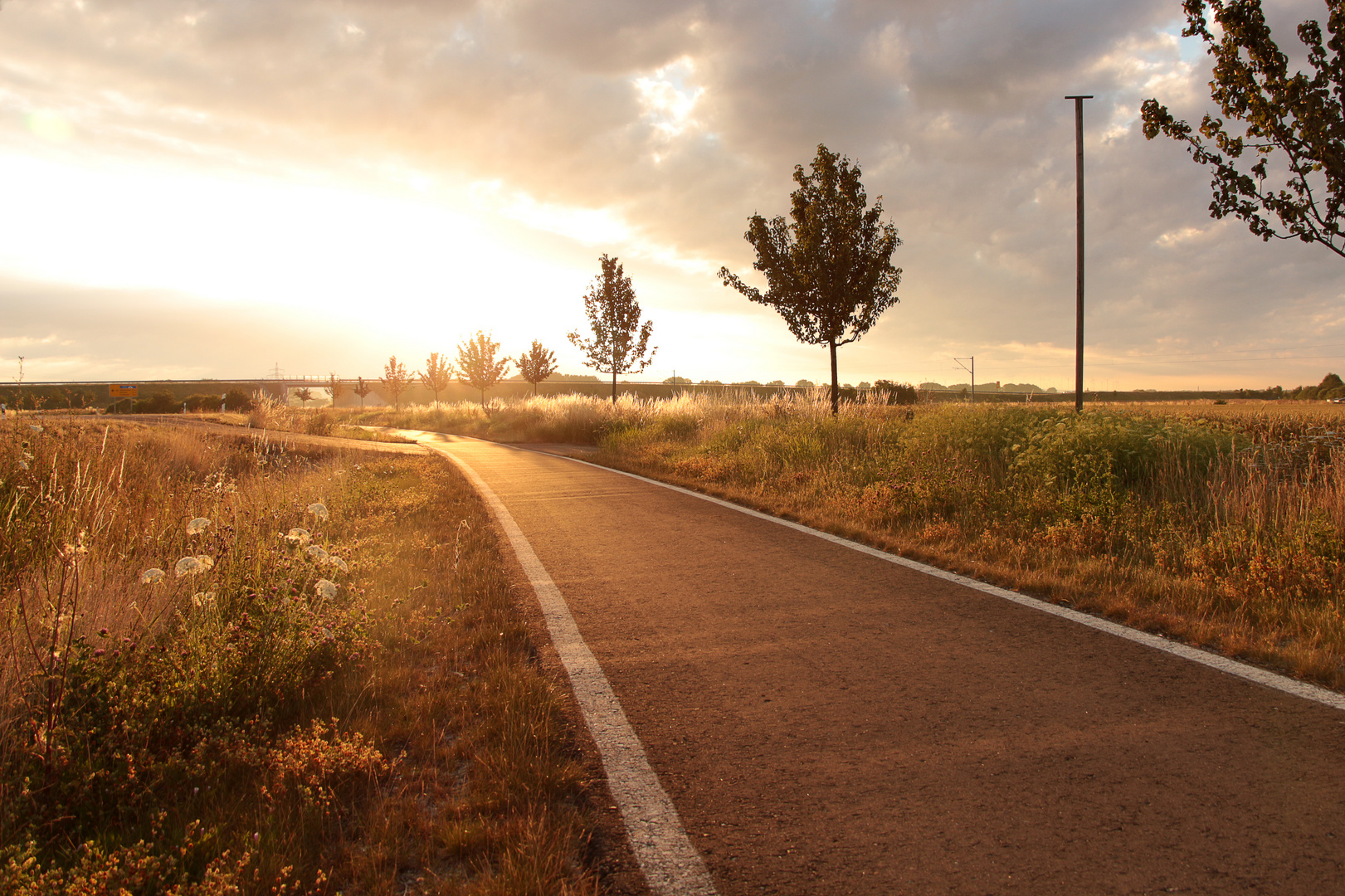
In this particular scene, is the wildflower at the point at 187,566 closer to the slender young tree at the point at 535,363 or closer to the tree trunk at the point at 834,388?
the tree trunk at the point at 834,388

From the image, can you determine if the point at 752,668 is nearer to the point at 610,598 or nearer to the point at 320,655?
the point at 610,598

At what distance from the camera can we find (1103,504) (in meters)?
6.94

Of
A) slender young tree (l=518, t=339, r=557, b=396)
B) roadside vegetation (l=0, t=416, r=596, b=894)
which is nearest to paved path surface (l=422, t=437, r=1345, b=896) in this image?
roadside vegetation (l=0, t=416, r=596, b=894)

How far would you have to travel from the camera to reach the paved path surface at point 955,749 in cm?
214

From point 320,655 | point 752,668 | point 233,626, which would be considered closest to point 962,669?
point 752,668

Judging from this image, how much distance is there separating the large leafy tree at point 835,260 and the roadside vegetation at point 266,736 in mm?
15844

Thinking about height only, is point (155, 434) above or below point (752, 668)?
above

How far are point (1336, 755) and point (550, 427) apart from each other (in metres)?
26.4

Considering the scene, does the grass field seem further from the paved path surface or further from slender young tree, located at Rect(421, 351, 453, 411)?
slender young tree, located at Rect(421, 351, 453, 411)

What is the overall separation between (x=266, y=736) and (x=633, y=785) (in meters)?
1.66

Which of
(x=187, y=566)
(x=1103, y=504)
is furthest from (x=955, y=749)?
(x=1103, y=504)

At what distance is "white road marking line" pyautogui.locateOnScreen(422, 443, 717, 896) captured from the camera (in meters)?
2.13

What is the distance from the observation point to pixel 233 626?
347 centimetres

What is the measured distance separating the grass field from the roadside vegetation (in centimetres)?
399
